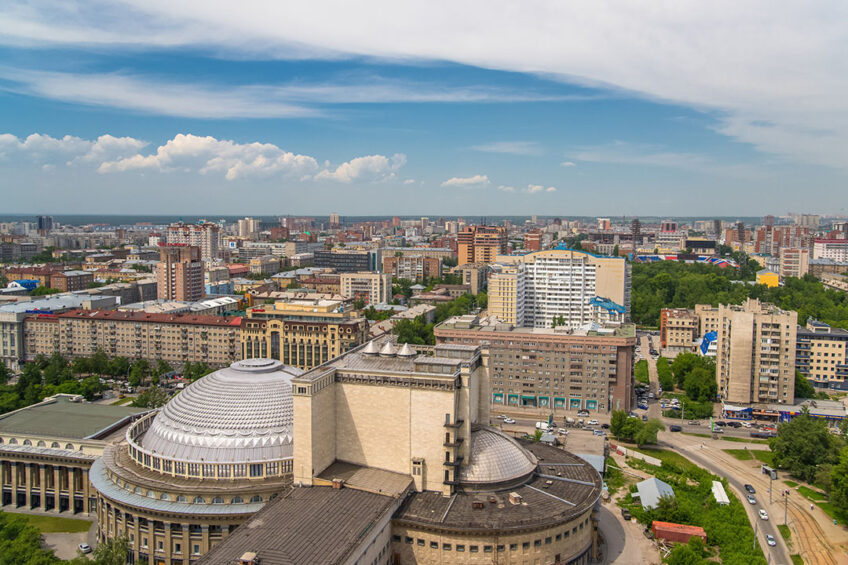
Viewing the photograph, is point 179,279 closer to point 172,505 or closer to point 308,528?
point 172,505

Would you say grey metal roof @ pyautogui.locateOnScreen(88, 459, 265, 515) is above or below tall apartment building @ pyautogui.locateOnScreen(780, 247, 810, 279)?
below

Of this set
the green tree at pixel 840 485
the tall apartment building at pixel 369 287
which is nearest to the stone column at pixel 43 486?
the green tree at pixel 840 485

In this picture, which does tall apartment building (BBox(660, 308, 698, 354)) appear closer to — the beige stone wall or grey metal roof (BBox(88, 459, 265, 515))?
the beige stone wall

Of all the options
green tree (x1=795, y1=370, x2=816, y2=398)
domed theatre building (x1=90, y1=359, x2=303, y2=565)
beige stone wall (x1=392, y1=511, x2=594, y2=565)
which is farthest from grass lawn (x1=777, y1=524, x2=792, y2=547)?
domed theatre building (x1=90, y1=359, x2=303, y2=565)

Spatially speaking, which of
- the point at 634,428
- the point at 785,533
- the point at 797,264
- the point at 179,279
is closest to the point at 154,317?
the point at 179,279

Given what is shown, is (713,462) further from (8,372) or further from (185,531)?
(8,372)

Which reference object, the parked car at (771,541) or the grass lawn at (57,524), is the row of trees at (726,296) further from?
the grass lawn at (57,524)

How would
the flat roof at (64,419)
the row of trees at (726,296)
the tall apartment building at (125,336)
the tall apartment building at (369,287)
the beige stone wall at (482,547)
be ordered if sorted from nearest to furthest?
1. the beige stone wall at (482,547)
2. the flat roof at (64,419)
3. the tall apartment building at (125,336)
4. the row of trees at (726,296)
5. the tall apartment building at (369,287)
